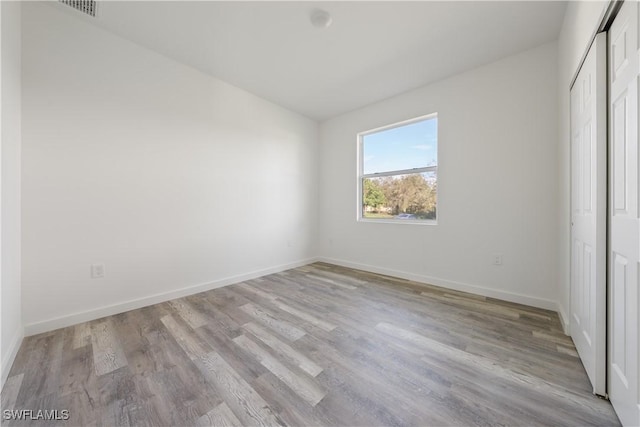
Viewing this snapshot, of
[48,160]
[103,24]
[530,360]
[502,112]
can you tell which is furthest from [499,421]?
[103,24]

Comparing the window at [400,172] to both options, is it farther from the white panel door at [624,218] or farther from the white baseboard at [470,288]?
the white panel door at [624,218]

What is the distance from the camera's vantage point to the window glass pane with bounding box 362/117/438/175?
126 inches

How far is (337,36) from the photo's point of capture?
228 cm

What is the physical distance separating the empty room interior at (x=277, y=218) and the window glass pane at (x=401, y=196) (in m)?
0.03

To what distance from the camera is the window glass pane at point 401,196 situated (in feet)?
10.6

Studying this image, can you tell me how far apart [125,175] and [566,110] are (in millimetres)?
4139

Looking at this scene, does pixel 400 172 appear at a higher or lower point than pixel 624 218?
higher

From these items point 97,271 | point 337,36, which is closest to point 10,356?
point 97,271

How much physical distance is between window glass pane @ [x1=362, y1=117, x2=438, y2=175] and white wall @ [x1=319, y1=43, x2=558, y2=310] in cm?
17

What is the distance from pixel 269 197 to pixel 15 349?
2766 mm

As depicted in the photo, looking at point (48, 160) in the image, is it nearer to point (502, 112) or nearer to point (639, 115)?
point (639, 115)

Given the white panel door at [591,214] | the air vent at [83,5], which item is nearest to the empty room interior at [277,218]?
the white panel door at [591,214]

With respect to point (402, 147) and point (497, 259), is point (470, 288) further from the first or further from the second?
point (402, 147)

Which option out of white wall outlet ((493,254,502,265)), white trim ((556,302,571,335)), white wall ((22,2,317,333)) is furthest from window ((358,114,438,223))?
white wall ((22,2,317,333))
